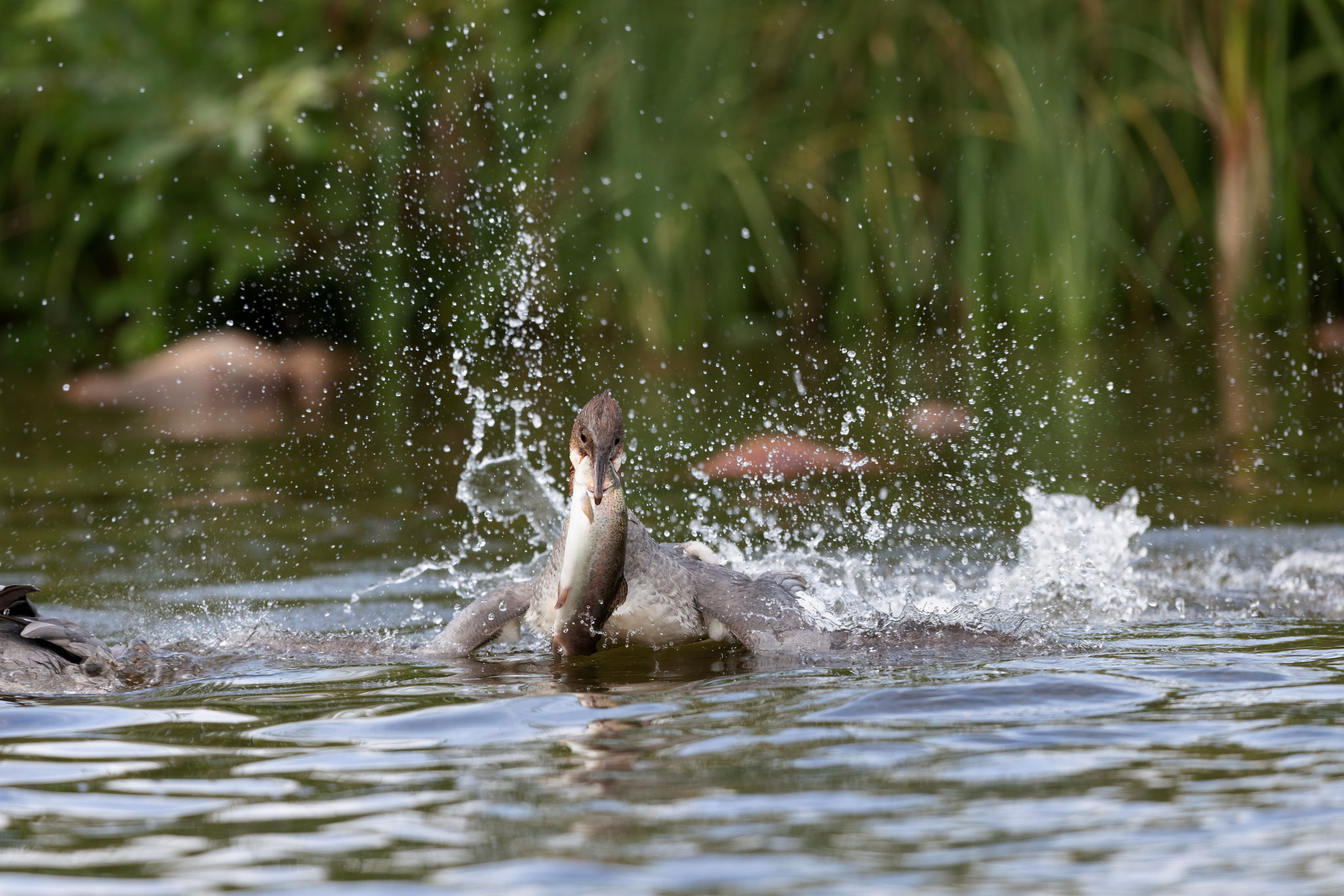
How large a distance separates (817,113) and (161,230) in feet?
18.8

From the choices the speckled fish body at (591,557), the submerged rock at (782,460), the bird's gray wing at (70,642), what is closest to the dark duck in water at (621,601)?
the speckled fish body at (591,557)

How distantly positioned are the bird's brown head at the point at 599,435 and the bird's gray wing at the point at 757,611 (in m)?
0.63

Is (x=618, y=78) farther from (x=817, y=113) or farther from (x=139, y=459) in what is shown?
(x=139, y=459)

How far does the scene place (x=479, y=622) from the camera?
5.66 metres

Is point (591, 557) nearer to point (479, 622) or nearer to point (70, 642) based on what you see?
point (479, 622)

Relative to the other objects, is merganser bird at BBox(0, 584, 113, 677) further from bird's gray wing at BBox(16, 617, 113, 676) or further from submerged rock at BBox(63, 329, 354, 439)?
submerged rock at BBox(63, 329, 354, 439)

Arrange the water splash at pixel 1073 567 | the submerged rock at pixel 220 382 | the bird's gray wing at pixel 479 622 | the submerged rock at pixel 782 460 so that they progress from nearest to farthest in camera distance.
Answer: the bird's gray wing at pixel 479 622, the water splash at pixel 1073 567, the submerged rock at pixel 782 460, the submerged rock at pixel 220 382

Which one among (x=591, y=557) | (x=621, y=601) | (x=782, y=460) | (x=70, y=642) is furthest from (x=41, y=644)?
(x=782, y=460)

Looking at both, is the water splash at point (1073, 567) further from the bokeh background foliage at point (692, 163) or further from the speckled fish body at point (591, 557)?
the bokeh background foliage at point (692, 163)

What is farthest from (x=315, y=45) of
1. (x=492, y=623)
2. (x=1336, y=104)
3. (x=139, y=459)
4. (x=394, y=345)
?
(x=492, y=623)

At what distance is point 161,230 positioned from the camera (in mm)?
14367

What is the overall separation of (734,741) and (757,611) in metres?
1.41

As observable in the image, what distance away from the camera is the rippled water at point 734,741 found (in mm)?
3242

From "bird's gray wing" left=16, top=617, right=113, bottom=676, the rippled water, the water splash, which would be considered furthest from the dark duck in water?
"bird's gray wing" left=16, top=617, right=113, bottom=676
